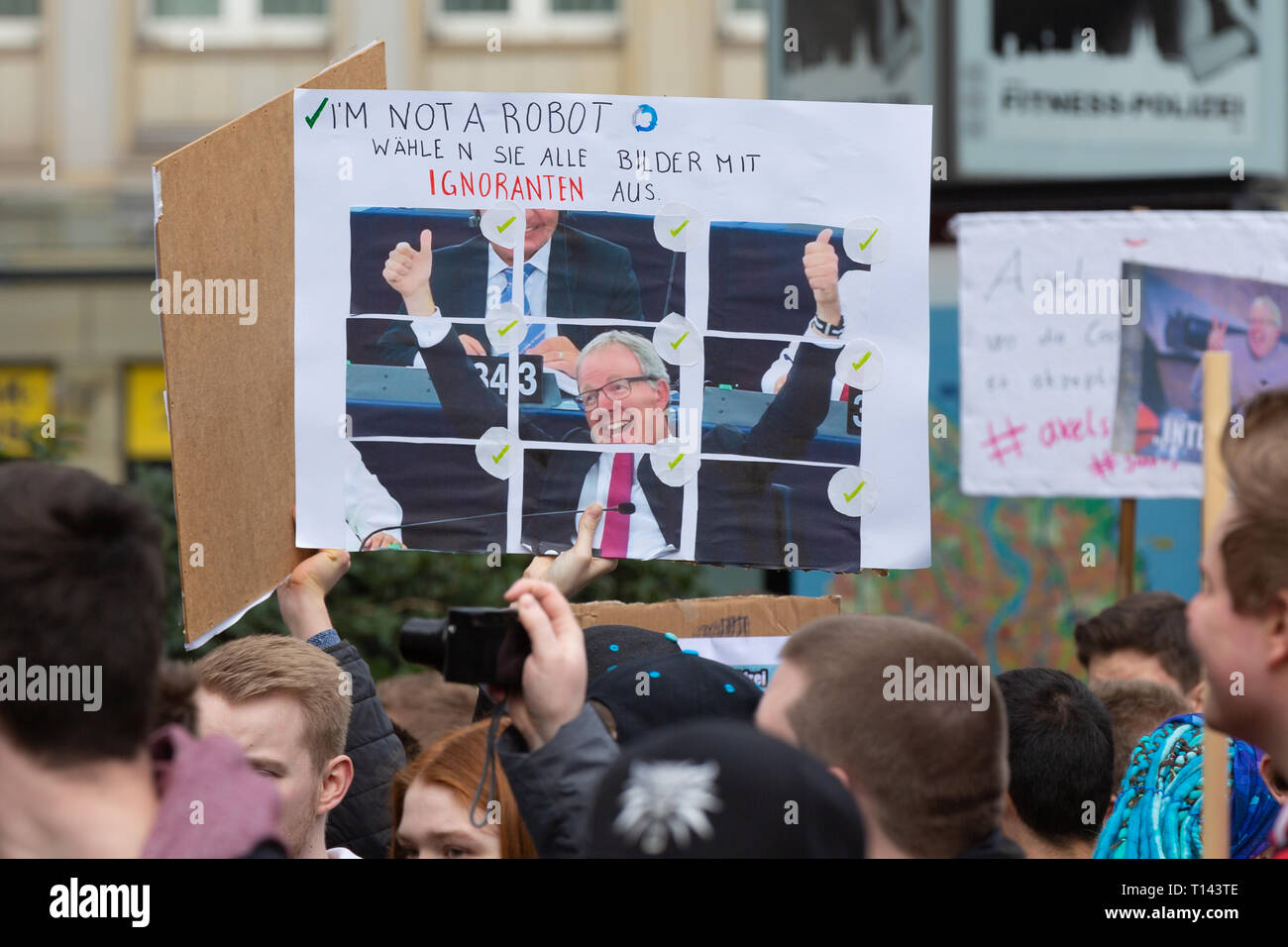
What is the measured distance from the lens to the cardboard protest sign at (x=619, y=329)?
3238 mm

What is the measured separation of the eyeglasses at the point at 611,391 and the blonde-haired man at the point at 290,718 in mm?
745

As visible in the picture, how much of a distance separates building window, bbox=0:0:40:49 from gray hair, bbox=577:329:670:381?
37.1 ft

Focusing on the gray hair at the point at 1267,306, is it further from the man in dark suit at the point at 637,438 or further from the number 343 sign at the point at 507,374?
the number 343 sign at the point at 507,374

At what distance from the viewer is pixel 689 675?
8.70ft

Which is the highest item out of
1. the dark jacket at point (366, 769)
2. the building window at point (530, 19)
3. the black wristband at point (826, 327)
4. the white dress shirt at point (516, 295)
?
the building window at point (530, 19)

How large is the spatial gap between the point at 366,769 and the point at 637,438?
96cm

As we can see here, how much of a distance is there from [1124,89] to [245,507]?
24.1 ft

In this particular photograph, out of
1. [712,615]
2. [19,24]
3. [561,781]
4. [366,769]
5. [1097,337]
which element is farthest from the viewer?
[19,24]

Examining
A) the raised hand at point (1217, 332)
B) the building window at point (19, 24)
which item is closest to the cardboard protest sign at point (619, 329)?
the raised hand at point (1217, 332)

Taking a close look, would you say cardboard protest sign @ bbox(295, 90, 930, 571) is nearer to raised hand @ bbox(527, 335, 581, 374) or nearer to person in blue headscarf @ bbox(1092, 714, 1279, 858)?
raised hand @ bbox(527, 335, 581, 374)

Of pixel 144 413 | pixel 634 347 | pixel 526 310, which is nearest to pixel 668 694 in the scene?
pixel 634 347

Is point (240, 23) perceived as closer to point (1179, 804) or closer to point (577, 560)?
point (577, 560)

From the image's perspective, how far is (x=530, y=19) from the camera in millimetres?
13008
